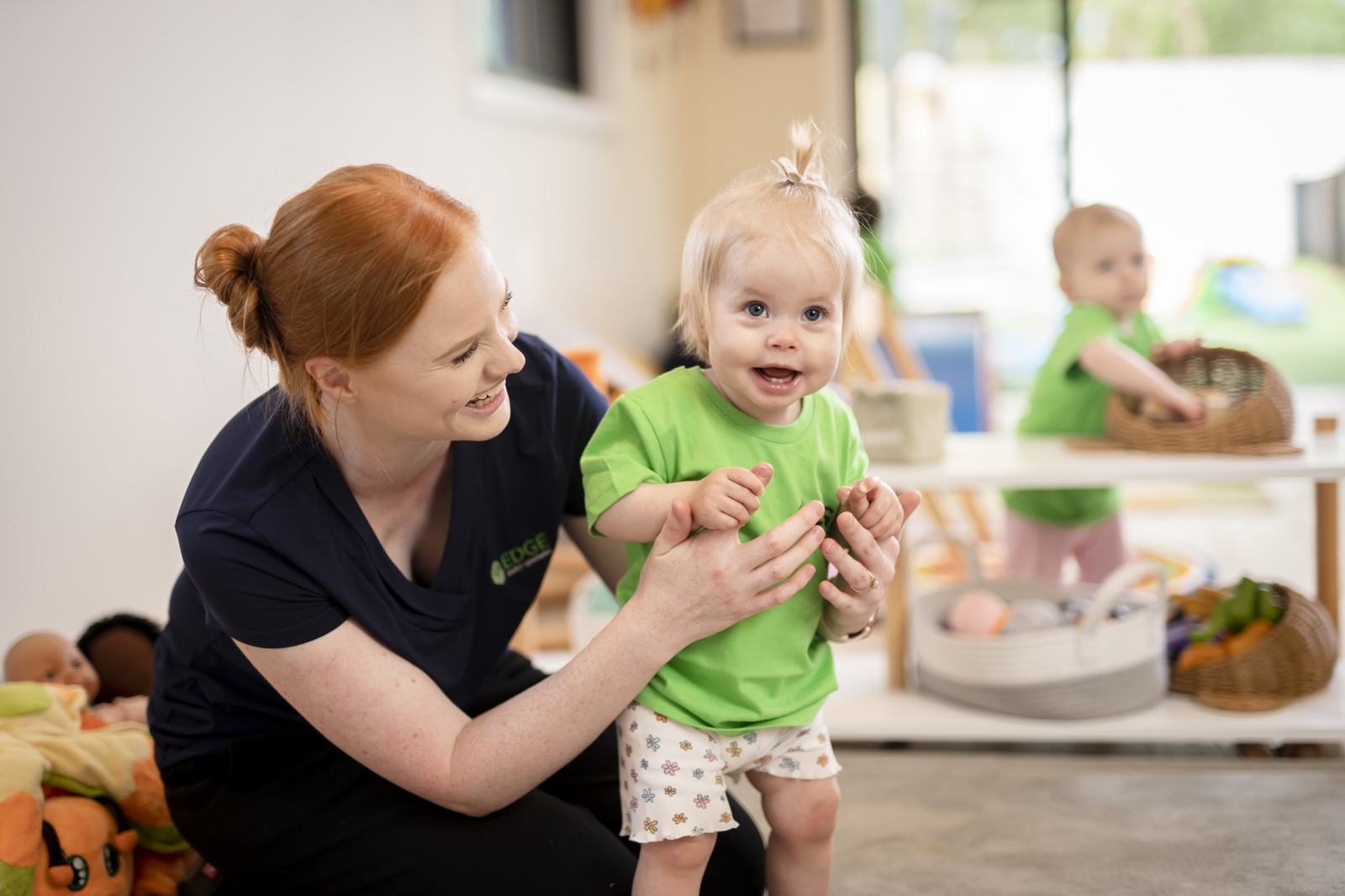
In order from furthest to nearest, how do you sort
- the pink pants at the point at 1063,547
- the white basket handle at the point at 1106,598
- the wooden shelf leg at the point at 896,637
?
the pink pants at the point at 1063,547, the wooden shelf leg at the point at 896,637, the white basket handle at the point at 1106,598

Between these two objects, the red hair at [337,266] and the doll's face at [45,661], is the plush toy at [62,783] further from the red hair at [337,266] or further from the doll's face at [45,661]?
the red hair at [337,266]

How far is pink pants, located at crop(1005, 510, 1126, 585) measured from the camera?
2.35 m

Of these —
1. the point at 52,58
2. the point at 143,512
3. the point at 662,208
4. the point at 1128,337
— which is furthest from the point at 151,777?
the point at 662,208

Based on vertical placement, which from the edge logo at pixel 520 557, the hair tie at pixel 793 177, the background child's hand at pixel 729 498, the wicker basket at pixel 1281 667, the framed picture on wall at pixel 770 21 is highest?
the framed picture on wall at pixel 770 21

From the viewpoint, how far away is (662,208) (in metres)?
4.85

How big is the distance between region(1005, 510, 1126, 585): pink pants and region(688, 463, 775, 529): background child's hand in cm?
153

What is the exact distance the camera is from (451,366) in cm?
107

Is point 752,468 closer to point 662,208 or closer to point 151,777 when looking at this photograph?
point 151,777

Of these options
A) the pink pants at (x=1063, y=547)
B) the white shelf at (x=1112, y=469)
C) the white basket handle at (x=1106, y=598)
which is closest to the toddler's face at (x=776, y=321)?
the white shelf at (x=1112, y=469)

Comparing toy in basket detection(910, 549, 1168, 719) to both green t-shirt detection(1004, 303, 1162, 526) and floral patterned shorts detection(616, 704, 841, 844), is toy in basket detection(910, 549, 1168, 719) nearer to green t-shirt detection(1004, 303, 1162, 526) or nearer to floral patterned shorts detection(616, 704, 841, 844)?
green t-shirt detection(1004, 303, 1162, 526)

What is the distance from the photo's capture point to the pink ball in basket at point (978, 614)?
1960 millimetres

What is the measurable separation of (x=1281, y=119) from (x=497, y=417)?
17.0 ft

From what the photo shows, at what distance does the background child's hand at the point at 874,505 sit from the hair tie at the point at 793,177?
33 centimetres

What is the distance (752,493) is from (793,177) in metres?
0.36
